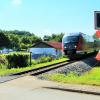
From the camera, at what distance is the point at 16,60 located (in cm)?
2647

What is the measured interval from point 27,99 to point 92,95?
2.41 meters

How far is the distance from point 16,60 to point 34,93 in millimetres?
14447

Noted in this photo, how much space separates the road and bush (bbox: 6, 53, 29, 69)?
448 inches

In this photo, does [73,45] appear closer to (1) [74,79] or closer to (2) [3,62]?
(2) [3,62]

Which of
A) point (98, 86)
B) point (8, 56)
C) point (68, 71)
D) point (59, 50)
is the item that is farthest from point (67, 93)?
point (59, 50)

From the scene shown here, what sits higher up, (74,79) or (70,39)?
(70,39)

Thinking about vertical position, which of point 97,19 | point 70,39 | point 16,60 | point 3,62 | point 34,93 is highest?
point 97,19

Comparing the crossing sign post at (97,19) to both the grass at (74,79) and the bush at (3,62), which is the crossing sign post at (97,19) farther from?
the bush at (3,62)

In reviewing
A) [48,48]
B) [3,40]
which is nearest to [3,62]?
[48,48]

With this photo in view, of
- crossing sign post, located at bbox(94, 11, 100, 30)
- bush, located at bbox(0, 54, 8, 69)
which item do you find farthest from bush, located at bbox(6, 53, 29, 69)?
crossing sign post, located at bbox(94, 11, 100, 30)

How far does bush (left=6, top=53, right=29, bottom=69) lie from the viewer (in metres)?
26.1

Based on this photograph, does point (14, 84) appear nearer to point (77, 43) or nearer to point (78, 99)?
point (78, 99)

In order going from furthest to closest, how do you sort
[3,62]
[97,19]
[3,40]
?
[3,40] < [3,62] < [97,19]

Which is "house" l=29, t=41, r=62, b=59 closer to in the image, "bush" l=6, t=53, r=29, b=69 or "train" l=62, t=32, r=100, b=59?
"train" l=62, t=32, r=100, b=59
